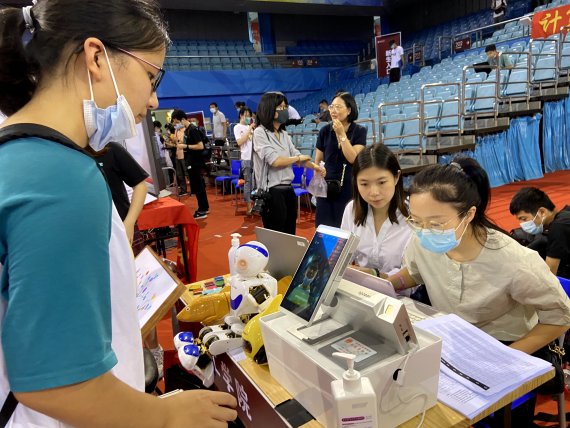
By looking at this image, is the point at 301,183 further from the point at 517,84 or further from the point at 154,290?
the point at 154,290

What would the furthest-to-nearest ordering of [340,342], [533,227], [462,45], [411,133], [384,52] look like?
[462,45] → [384,52] → [411,133] → [533,227] → [340,342]

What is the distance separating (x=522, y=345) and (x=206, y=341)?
0.96 meters

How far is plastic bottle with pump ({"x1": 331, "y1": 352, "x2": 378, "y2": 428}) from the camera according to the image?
753 millimetres

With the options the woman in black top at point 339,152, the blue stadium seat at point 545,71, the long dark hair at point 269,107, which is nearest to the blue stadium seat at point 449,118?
the blue stadium seat at point 545,71

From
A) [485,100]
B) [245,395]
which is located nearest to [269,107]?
[245,395]

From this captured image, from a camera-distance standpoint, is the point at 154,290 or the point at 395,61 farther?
the point at 395,61

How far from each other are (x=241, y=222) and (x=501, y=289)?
4.42 meters

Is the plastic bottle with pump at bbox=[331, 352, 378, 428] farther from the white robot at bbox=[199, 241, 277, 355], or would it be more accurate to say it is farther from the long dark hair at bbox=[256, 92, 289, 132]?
the long dark hair at bbox=[256, 92, 289, 132]

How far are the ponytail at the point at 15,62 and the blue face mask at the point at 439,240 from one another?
1212 millimetres

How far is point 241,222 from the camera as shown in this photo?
554 centimetres

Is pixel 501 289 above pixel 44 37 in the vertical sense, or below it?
below

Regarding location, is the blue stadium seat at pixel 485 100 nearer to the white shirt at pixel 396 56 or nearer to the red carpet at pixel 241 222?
the red carpet at pixel 241 222

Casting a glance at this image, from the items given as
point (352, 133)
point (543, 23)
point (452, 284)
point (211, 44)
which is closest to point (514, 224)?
point (352, 133)

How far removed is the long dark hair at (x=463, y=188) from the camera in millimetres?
1395
